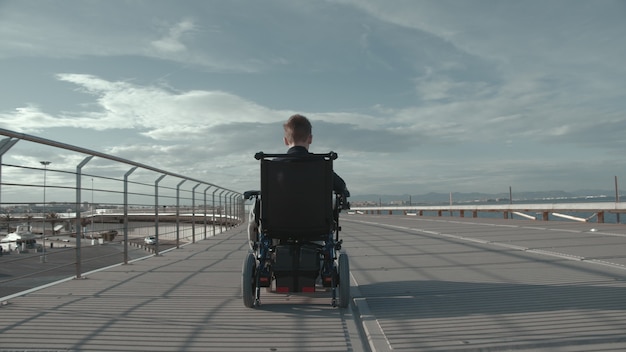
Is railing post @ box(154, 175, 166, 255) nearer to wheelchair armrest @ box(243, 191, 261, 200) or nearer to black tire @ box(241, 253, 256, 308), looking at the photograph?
wheelchair armrest @ box(243, 191, 261, 200)

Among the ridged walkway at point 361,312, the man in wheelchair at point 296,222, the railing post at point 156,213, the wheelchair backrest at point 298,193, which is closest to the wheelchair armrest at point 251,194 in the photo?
the man in wheelchair at point 296,222

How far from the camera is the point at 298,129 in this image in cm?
389

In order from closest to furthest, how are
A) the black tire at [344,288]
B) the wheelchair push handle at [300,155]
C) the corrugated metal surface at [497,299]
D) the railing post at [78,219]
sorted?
the corrugated metal surface at [497,299]
the black tire at [344,288]
the wheelchair push handle at [300,155]
the railing post at [78,219]

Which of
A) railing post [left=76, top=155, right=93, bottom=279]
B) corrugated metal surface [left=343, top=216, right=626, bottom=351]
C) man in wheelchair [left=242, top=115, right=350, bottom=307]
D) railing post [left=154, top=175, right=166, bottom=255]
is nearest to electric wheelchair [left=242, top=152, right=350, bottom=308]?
man in wheelchair [left=242, top=115, right=350, bottom=307]

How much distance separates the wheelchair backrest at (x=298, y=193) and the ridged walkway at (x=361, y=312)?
56 centimetres

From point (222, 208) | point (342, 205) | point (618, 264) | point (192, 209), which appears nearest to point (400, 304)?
point (342, 205)

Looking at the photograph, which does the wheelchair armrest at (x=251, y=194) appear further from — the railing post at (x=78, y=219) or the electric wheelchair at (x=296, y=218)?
the railing post at (x=78, y=219)

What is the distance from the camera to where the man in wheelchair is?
11.6 feet

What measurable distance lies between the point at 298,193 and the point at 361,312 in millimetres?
917

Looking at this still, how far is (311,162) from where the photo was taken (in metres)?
3.63

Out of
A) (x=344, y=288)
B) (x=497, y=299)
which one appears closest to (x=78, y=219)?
(x=344, y=288)

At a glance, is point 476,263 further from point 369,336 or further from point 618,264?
point 369,336

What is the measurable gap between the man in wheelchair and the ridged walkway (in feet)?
0.64

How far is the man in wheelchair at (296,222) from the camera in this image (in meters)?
3.54
